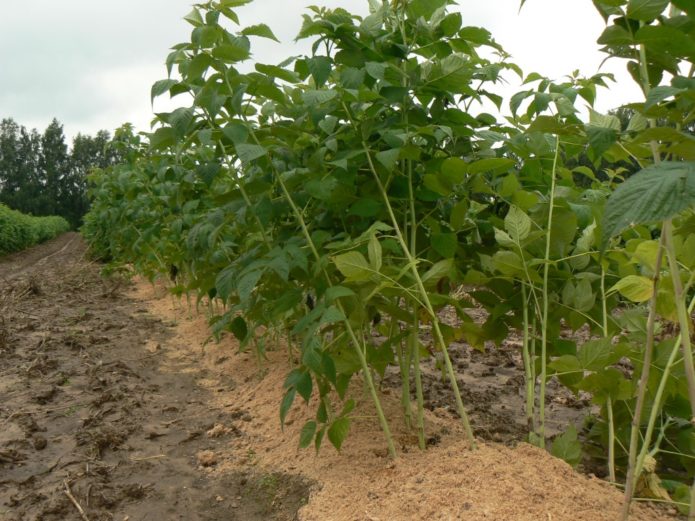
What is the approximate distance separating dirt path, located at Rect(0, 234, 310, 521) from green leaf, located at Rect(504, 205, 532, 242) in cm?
130

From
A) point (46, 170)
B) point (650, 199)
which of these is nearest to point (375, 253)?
point (650, 199)

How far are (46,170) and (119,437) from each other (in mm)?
74578

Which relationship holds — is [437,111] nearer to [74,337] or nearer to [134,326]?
[74,337]

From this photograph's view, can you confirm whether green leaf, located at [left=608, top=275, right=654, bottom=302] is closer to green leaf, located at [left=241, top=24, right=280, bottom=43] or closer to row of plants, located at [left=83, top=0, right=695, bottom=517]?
row of plants, located at [left=83, top=0, right=695, bottom=517]

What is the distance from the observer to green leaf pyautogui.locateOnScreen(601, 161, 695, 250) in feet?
2.74

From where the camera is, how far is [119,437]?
309cm

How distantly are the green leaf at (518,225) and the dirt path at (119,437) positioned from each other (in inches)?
51.2

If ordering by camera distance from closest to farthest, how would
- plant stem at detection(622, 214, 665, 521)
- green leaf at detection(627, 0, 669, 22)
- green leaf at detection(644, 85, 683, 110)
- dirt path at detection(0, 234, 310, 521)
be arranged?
green leaf at detection(644, 85, 683, 110) → green leaf at detection(627, 0, 669, 22) → plant stem at detection(622, 214, 665, 521) → dirt path at detection(0, 234, 310, 521)

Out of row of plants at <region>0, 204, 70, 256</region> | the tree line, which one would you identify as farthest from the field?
the tree line

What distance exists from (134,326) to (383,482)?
509 cm

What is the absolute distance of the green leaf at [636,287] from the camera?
149 centimetres

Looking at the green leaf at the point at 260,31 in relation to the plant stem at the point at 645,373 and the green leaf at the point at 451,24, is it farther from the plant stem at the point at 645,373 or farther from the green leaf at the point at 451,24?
the plant stem at the point at 645,373

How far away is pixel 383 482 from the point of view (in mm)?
2051

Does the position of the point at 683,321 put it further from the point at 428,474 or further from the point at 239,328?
the point at 239,328
